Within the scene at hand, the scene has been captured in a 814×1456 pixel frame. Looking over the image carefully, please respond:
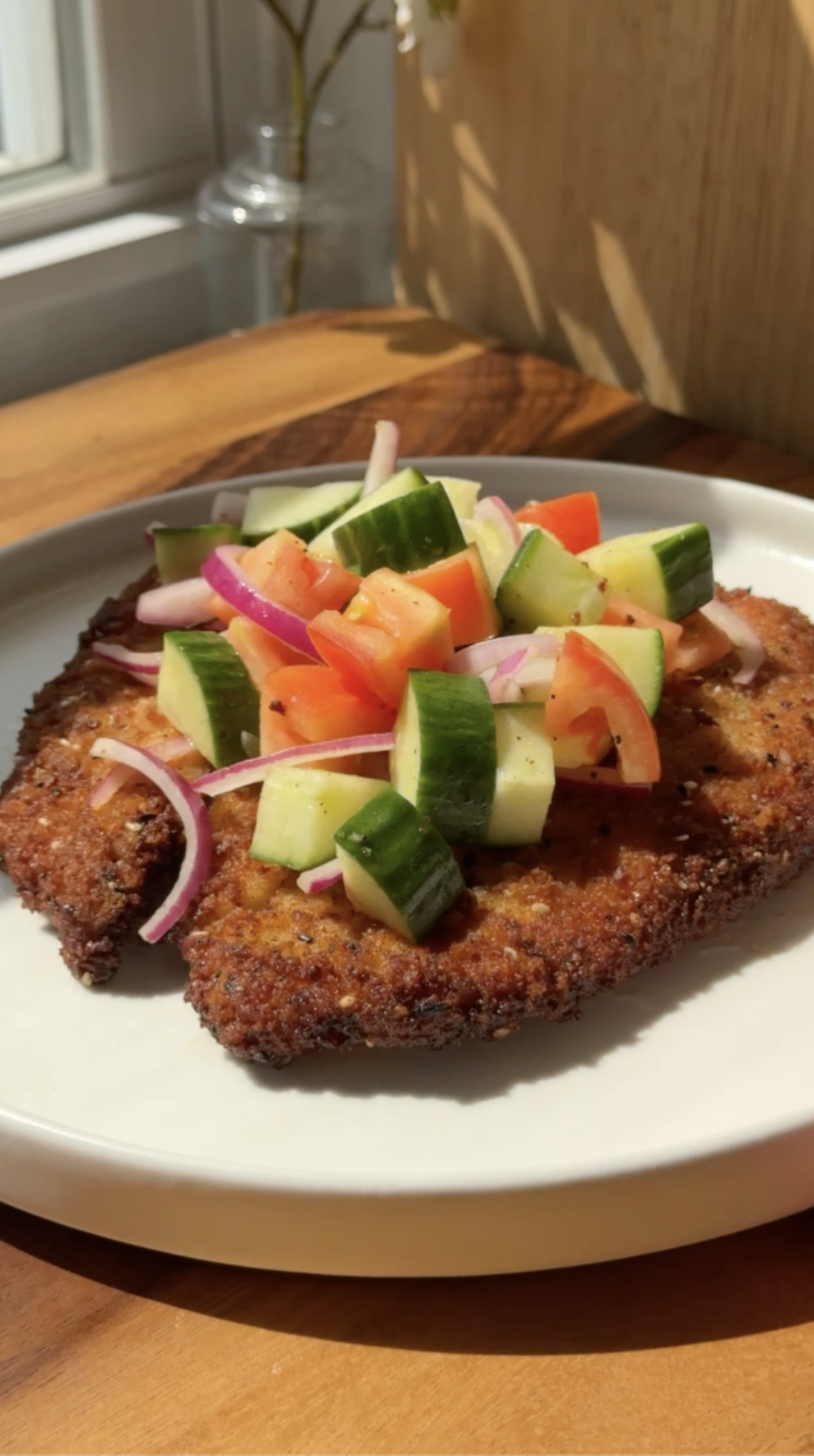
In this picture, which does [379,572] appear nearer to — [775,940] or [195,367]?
[775,940]

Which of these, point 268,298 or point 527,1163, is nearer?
point 527,1163

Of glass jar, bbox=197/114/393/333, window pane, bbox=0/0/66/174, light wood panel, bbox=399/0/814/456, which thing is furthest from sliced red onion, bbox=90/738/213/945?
window pane, bbox=0/0/66/174

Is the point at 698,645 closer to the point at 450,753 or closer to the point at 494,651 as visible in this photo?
the point at 494,651

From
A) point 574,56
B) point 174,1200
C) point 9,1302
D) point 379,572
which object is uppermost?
point 574,56

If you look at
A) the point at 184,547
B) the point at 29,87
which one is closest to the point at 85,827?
the point at 184,547

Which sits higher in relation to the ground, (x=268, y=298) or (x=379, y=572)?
(x=379, y=572)

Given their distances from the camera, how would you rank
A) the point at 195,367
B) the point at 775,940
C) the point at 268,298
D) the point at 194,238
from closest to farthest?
the point at 775,940 < the point at 195,367 < the point at 268,298 < the point at 194,238

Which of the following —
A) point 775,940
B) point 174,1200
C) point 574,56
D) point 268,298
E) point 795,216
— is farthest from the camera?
point 268,298

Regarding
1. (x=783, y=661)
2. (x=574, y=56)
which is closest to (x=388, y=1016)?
(x=783, y=661)
